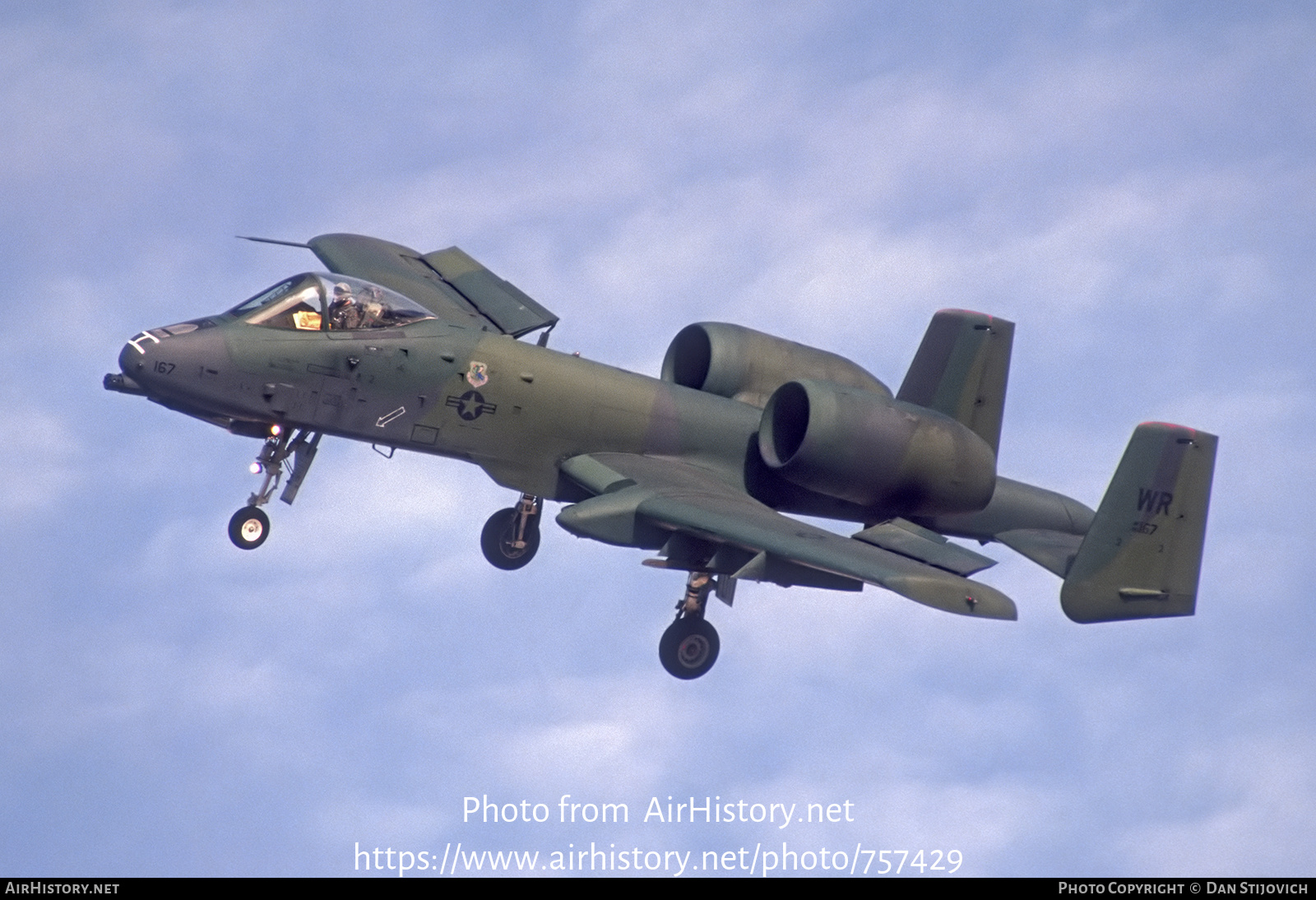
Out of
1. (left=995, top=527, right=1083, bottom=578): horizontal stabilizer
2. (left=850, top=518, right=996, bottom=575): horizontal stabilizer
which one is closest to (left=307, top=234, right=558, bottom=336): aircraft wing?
(left=850, top=518, right=996, bottom=575): horizontal stabilizer

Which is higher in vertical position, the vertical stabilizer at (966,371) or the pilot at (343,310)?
the vertical stabilizer at (966,371)

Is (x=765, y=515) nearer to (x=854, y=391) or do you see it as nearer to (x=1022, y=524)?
(x=854, y=391)

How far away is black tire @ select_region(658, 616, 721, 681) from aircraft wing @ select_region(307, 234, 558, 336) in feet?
16.5

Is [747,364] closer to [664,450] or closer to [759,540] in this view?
[664,450]

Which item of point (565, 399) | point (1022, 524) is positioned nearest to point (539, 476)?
point (565, 399)

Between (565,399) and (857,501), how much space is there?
4.20 meters

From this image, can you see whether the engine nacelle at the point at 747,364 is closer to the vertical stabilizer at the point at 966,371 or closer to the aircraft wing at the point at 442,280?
the vertical stabilizer at the point at 966,371

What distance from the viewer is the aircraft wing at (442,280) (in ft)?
98.2

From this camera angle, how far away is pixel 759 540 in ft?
81.0

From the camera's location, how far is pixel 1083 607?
2617 centimetres

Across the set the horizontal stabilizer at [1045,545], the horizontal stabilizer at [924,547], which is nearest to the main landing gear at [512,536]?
the horizontal stabilizer at [924,547]

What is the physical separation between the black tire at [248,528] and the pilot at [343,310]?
2.66 m
